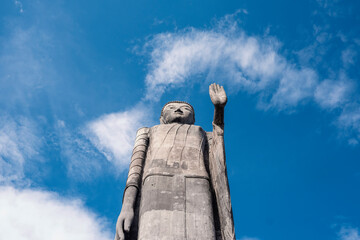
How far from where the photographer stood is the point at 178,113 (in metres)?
10.7

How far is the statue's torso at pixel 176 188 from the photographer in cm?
716

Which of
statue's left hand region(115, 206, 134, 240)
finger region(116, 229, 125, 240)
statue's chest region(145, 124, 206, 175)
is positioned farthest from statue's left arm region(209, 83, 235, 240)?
finger region(116, 229, 125, 240)

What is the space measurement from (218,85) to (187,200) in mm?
3051

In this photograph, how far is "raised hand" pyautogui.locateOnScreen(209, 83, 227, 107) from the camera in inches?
330

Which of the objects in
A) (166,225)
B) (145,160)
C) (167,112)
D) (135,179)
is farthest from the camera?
(167,112)

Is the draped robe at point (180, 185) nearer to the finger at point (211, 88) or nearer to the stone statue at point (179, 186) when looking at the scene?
the stone statue at point (179, 186)

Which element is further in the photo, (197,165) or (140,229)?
(197,165)

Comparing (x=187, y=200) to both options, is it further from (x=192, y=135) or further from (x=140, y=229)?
(x=192, y=135)

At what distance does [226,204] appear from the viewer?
7.76 meters

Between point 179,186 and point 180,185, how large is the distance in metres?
0.04

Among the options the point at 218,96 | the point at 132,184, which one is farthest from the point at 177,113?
the point at 132,184

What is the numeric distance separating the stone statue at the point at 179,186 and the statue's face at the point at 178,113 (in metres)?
0.55

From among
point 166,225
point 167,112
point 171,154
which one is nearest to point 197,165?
point 171,154

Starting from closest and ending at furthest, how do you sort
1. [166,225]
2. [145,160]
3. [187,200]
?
[166,225], [187,200], [145,160]
